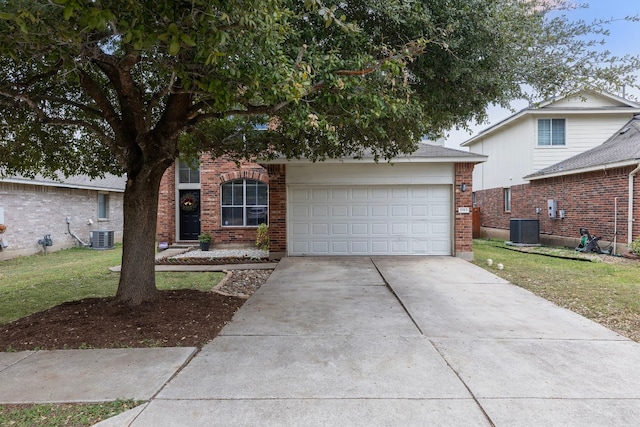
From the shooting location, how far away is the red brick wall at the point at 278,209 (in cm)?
1118

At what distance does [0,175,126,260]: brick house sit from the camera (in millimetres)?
12711

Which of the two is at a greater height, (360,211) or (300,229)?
(360,211)

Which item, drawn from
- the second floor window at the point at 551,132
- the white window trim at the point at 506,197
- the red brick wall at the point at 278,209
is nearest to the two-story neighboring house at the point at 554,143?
the second floor window at the point at 551,132

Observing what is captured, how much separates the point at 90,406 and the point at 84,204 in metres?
15.6

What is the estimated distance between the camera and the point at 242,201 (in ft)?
44.4

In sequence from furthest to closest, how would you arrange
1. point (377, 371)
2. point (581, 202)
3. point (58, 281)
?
point (581, 202), point (58, 281), point (377, 371)

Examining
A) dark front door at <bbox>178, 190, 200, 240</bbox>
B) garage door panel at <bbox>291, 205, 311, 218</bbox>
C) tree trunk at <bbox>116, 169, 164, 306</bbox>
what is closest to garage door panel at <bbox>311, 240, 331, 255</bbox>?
garage door panel at <bbox>291, 205, 311, 218</bbox>

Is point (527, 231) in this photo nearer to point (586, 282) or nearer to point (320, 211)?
point (586, 282)

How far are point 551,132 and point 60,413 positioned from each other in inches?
714

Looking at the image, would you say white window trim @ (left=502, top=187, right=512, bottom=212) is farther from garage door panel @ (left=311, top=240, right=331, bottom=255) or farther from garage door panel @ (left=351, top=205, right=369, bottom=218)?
garage door panel @ (left=311, top=240, right=331, bottom=255)

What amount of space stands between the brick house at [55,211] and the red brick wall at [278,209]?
Result: 5810 millimetres

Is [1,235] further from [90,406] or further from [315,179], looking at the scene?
[90,406]

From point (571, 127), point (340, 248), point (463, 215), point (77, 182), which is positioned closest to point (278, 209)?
point (340, 248)

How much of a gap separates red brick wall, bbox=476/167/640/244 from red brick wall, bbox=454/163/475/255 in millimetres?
4757
